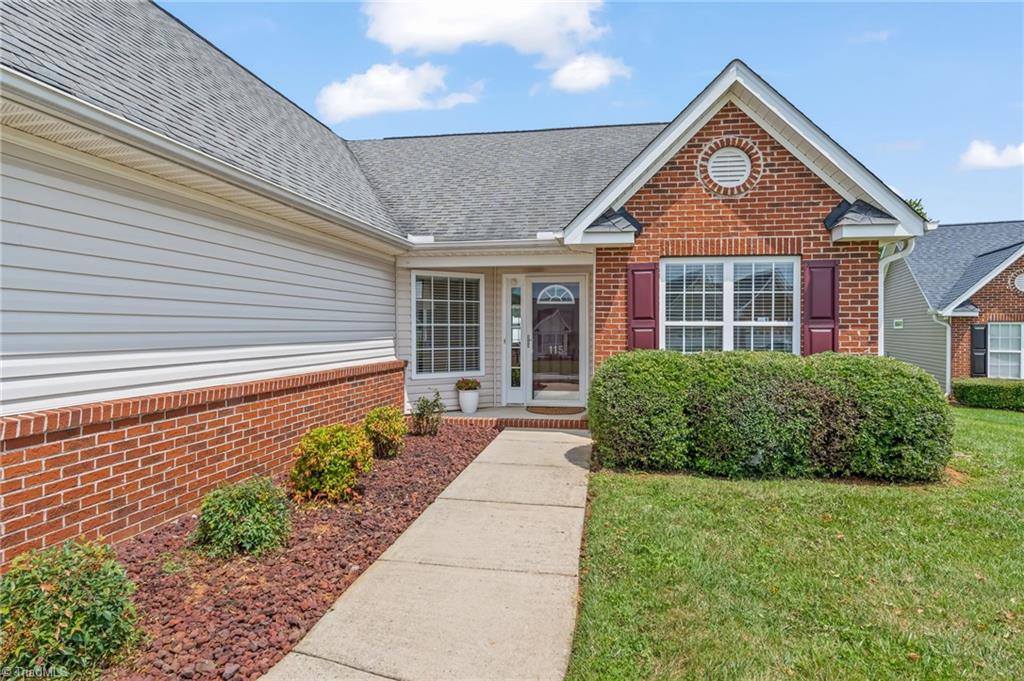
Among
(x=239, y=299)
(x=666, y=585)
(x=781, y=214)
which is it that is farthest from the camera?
(x=781, y=214)

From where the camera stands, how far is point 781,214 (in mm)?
7105

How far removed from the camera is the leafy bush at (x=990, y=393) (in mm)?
14969

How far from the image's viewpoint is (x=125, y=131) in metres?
3.67

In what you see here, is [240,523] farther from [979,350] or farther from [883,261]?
[979,350]

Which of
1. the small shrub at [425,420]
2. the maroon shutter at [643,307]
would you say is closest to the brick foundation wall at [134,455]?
the small shrub at [425,420]

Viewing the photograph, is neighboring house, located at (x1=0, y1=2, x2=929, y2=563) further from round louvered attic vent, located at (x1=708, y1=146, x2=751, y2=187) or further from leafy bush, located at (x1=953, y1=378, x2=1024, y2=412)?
leafy bush, located at (x1=953, y1=378, x2=1024, y2=412)

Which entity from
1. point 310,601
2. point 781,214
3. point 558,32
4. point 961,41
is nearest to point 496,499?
point 310,601

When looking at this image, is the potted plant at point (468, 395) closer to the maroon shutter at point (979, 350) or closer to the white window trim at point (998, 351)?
the maroon shutter at point (979, 350)

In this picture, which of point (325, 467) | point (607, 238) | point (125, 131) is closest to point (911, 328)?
point (607, 238)

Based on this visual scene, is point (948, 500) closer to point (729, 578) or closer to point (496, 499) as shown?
point (729, 578)

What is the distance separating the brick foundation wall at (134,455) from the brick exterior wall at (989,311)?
1951cm

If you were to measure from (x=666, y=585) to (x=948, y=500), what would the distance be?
369 cm

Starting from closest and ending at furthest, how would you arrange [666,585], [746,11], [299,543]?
[666,585] → [299,543] → [746,11]

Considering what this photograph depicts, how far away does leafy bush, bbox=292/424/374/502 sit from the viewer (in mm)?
4957
